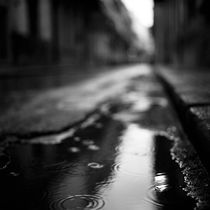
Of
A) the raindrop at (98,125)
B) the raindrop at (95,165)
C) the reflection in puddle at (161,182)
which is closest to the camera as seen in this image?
the reflection in puddle at (161,182)

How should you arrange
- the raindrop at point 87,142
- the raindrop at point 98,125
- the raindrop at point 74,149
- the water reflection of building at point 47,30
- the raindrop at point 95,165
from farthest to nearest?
the water reflection of building at point 47,30 → the raindrop at point 98,125 → the raindrop at point 87,142 → the raindrop at point 74,149 → the raindrop at point 95,165

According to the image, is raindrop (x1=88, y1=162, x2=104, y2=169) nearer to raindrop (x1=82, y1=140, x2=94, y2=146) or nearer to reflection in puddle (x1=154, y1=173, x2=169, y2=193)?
reflection in puddle (x1=154, y1=173, x2=169, y2=193)

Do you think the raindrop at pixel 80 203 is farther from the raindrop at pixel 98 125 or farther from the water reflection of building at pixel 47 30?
the water reflection of building at pixel 47 30

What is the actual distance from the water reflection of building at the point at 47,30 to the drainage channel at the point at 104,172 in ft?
18.0

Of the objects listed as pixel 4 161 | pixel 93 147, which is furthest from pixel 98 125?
pixel 4 161

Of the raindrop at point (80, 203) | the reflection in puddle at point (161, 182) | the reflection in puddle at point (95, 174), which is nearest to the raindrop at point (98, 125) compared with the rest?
the reflection in puddle at point (95, 174)

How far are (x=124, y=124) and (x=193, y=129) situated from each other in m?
0.85

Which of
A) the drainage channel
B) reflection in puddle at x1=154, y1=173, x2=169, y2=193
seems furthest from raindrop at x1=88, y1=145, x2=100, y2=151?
reflection in puddle at x1=154, y1=173, x2=169, y2=193

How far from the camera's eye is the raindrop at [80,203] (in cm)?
115

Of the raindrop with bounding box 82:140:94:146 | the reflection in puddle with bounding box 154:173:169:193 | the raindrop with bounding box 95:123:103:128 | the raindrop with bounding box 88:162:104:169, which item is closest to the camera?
the reflection in puddle with bounding box 154:173:169:193

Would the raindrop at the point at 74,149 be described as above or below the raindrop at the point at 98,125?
above

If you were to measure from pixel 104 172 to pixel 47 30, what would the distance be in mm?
9731

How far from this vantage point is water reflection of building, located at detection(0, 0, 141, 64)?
7.77 meters

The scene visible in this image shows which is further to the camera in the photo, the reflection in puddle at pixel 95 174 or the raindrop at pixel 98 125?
the raindrop at pixel 98 125
